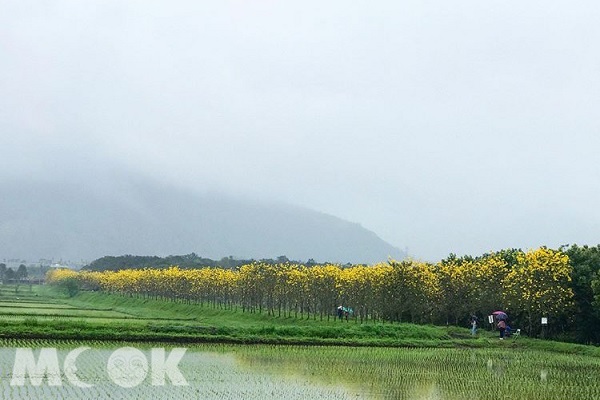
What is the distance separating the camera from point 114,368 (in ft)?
79.0

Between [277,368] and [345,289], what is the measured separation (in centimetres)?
2722

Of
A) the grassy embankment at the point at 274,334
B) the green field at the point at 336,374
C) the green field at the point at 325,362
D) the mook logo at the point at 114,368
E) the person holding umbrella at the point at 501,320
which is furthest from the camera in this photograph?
the person holding umbrella at the point at 501,320

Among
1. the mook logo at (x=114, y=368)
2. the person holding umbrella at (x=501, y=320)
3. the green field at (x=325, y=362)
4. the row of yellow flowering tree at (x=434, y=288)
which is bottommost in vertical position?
the mook logo at (x=114, y=368)

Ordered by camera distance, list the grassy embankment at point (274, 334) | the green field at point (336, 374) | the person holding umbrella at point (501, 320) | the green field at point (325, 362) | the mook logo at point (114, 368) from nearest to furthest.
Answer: the green field at point (336, 374), the green field at point (325, 362), the mook logo at point (114, 368), the grassy embankment at point (274, 334), the person holding umbrella at point (501, 320)

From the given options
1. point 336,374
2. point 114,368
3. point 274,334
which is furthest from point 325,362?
point 274,334

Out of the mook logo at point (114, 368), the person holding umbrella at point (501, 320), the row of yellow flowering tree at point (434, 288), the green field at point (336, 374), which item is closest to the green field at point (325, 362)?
the green field at point (336, 374)

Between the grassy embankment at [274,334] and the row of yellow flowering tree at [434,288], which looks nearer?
the grassy embankment at [274,334]

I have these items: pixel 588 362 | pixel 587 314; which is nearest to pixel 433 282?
pixel 587 314

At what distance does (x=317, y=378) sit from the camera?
23656 mm

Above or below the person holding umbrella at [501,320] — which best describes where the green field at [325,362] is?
below

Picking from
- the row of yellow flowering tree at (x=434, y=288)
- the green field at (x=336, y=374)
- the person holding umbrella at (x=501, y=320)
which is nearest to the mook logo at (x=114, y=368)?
the green field at (x=336, y=374)

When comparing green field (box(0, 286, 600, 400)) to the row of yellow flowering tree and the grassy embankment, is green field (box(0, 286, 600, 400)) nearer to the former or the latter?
the grassy embankment

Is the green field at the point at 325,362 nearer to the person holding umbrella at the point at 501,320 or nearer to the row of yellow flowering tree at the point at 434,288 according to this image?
the person holding umbrella at the point at 501,320

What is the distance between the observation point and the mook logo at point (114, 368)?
69.7ft
